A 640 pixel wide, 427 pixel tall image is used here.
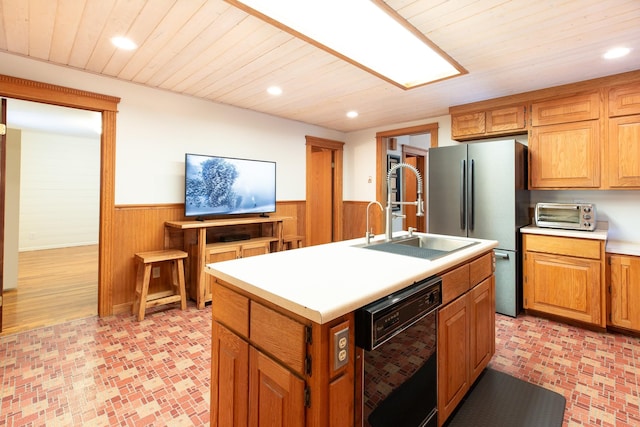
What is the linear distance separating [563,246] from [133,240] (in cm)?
424

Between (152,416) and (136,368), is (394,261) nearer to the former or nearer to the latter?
(152,416)

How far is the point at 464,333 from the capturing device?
168cm

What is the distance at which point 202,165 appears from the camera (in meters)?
3.47

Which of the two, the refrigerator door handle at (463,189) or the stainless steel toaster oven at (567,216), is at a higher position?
the refrigerator door handle at (463,189)

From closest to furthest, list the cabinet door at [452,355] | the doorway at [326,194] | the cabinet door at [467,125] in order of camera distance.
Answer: the cabinet door at [452,355] < the cabinet door at [467,125] < the doorway at [326,194]

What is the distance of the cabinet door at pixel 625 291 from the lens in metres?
2.55

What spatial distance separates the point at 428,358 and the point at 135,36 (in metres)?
2.78

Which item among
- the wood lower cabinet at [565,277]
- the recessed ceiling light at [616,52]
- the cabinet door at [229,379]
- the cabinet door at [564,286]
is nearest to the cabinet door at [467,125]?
the recessed ceiling light at [616,52]

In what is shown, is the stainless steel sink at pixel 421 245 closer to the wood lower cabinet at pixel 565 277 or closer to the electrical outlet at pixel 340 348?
the electrical outlet at pixel 340 348

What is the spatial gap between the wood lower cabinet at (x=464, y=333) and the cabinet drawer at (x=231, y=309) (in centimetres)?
89

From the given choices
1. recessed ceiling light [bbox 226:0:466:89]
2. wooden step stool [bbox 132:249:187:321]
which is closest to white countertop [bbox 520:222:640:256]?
recessed ceiling light [bbox 226:0:466:89]

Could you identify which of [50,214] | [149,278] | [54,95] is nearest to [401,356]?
[149,278]

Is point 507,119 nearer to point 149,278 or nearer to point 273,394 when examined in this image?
point 273,394

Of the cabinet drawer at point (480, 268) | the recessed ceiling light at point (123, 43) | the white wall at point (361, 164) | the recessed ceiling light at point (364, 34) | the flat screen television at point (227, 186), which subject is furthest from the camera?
the white wall at point (361, 164)
